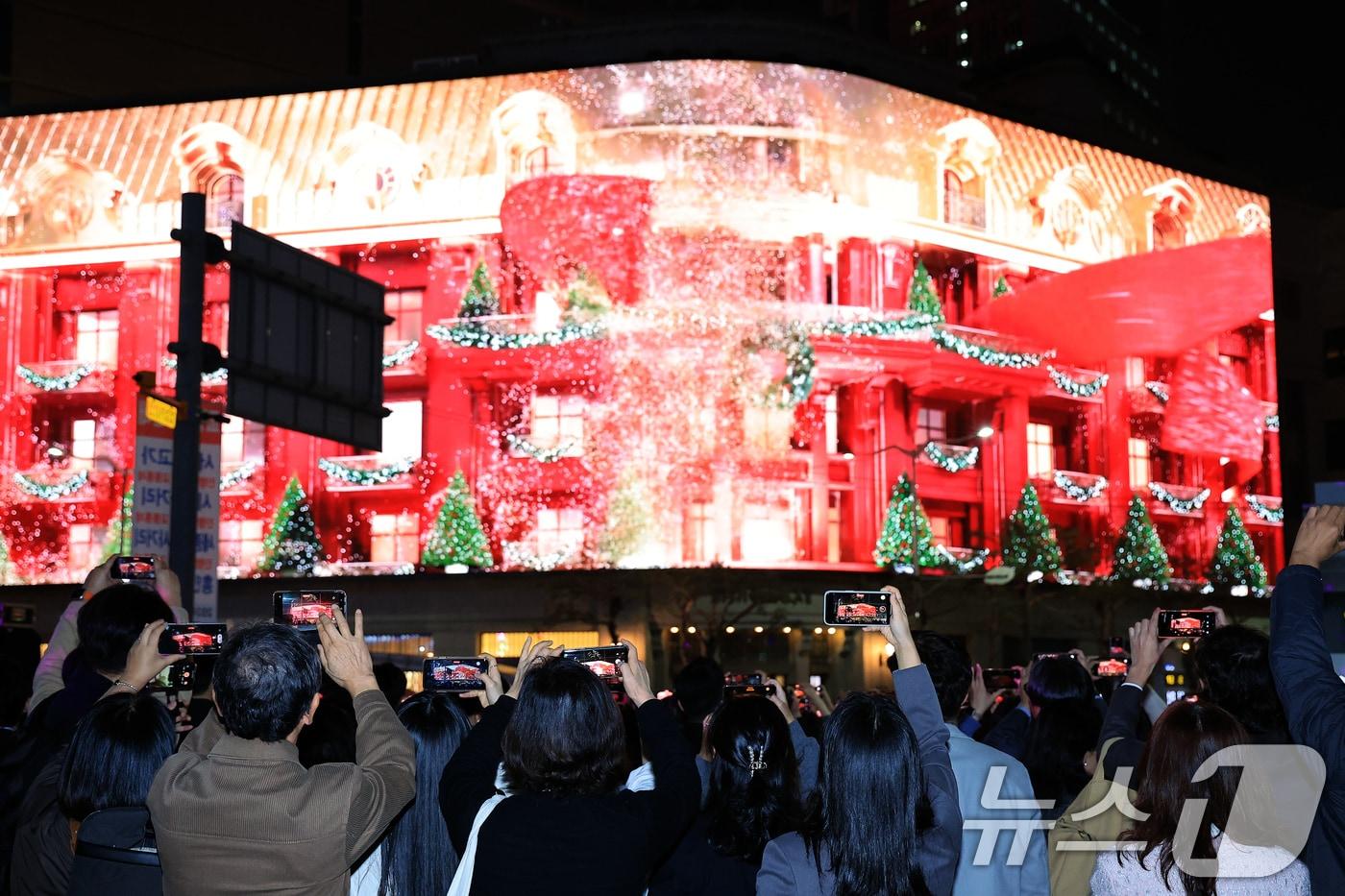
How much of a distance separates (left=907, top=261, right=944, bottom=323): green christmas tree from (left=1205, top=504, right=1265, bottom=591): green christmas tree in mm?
10487

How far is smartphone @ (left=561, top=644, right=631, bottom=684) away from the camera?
16.2 ft

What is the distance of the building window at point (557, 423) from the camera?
110 ft

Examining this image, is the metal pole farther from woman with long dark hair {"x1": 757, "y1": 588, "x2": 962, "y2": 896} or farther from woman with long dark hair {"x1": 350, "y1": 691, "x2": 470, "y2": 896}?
woman with long dark hair {"x1": 757, "y1": 588, "x2": 962, "y2": 896}

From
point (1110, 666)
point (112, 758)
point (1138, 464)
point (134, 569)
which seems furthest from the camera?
point (1138, 464)

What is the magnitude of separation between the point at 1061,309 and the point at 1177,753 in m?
34.7

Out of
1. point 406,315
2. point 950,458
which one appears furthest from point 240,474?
point 950,458

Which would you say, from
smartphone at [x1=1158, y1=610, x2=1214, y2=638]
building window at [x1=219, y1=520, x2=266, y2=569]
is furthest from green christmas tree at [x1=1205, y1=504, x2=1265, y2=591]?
smartphone at [x1=1158, y1=610, x2=1214, y2=638]

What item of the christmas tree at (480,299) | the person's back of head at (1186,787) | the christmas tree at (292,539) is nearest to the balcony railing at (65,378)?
the christmas tree at (292,539)

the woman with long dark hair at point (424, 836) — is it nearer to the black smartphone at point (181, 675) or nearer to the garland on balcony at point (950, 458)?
the black smartphone at point (181, 675)

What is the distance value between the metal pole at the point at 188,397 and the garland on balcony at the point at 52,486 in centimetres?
2348

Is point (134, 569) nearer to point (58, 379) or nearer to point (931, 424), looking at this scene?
point (931, 424)

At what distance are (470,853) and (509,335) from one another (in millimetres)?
29945

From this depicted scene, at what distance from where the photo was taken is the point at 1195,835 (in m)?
3.82

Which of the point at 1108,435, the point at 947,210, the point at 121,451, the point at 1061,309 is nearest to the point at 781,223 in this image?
the point at 947,210
